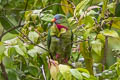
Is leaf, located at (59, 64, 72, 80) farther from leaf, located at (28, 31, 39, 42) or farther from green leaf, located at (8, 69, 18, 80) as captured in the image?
green leaf, located at (8, 69, 18, 80)

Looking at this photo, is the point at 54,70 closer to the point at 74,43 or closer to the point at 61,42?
the point at 61,42

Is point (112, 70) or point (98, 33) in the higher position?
point (98, 33)

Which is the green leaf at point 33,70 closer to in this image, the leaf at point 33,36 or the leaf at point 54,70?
the leaf at point 33,36

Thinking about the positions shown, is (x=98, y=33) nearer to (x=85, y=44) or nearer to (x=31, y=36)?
(x=85, y=44)

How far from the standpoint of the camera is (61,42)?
6.47 feet

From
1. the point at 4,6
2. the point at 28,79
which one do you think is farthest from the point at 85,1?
the point at 4,6

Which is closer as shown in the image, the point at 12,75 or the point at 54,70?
the point at 54,70

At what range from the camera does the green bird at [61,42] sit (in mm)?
1959

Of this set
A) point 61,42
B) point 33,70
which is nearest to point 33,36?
point 61,42

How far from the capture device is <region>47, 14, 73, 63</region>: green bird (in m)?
1.96

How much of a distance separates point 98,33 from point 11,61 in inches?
39.8

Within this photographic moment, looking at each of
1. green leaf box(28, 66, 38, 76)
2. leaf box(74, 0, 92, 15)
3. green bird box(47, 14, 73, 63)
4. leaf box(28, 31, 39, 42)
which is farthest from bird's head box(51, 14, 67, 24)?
green leaf box(28, 66, 38, 76)

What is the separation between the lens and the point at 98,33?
1.65 m

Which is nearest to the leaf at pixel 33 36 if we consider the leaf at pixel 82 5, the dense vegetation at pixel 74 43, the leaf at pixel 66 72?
the dense vegetation at pixel 74 43
